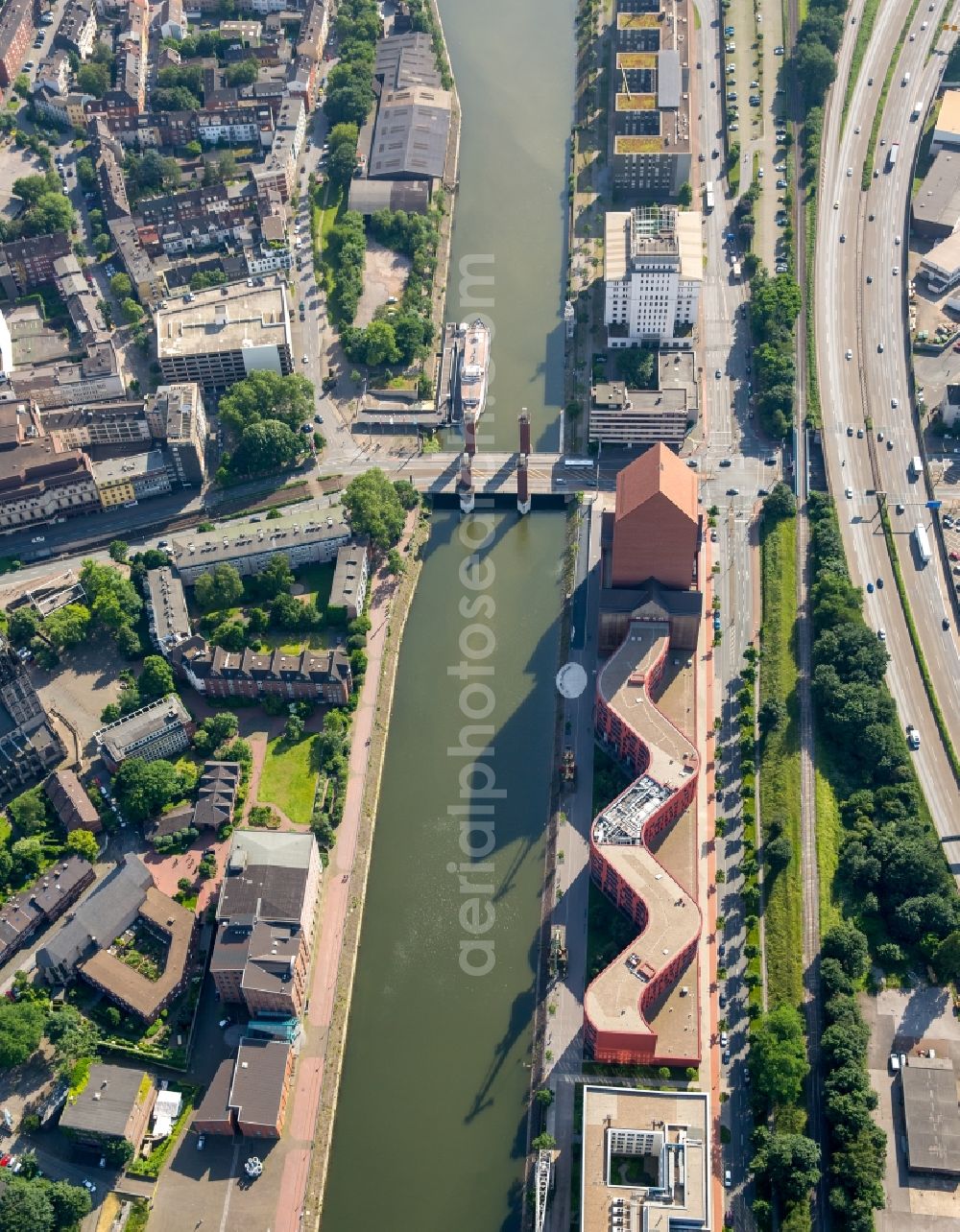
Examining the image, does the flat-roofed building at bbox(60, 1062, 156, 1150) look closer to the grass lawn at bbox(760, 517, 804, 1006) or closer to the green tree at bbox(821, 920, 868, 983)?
the grass lawn at bbox(760, 517, 804, 1006)

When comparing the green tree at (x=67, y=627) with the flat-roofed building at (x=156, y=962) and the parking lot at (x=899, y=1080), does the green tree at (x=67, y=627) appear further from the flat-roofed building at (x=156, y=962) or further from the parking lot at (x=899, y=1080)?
the parking lot at (x=899, y=1080)

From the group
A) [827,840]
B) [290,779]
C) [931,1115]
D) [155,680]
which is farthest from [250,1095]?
[827,840]

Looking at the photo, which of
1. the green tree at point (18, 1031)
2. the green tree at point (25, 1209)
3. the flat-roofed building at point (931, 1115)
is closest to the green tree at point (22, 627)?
the green tree at point (18, 1031)

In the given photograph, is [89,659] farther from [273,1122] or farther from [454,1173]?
[454,1173]

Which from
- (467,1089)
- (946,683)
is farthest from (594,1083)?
→ (946,683)

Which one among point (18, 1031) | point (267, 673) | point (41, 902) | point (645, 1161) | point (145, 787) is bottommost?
point (645, 1161)

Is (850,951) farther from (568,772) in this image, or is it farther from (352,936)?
(352,936)

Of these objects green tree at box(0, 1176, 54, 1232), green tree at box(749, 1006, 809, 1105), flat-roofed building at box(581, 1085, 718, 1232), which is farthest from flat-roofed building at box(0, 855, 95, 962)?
green tree at box(749, 1006, 809, 1105)
